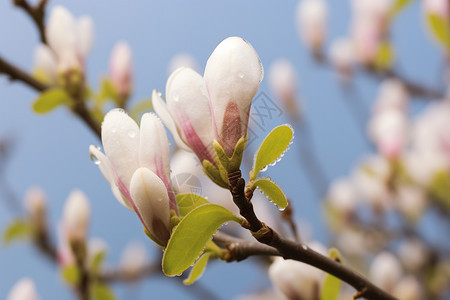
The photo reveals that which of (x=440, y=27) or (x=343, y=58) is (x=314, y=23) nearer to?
(x=343, y=58)

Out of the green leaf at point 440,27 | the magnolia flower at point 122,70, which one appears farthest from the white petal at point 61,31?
the green leaf at point 440,27

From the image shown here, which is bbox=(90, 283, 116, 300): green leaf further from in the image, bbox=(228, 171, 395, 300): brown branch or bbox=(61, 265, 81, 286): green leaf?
bbox=(228, 171, 395, 300): brown branch

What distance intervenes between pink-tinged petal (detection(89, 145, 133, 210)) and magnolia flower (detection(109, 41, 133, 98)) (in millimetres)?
541

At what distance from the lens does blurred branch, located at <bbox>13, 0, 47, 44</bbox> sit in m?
0.79

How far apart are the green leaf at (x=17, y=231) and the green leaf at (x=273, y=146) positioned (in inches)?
47.2

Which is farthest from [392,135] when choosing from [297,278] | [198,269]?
[198,269]

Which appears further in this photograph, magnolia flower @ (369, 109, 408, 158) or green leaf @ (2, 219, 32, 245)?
green leaf @ (2, 219, 32, 245)

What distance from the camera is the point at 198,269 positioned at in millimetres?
476

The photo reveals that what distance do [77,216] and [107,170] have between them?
1.40 ft

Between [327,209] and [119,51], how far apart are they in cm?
140

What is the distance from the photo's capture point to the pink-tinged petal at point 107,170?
1.34 feet

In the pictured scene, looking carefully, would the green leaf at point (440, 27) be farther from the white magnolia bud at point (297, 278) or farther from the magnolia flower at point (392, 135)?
the white magnolia bud at point (297, 278)

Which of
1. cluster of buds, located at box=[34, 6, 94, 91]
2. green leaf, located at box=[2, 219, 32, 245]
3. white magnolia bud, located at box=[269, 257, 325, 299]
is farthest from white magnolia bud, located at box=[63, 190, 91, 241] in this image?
green leaf, located at box=[2, 219, 32, 245]

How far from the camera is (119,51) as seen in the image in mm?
954
